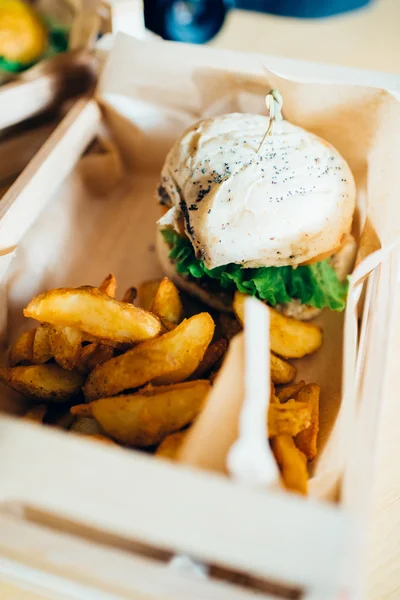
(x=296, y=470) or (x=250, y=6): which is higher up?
(x=250, y=6)

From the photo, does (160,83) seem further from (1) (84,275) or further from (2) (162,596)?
(2) (162,596)

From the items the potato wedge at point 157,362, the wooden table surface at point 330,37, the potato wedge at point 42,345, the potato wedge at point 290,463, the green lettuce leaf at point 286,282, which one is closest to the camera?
the potato wedge at point 290,463

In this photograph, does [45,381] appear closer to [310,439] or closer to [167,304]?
[167,304]

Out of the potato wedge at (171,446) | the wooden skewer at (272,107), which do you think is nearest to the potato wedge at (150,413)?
the potato wedge at (171,446)

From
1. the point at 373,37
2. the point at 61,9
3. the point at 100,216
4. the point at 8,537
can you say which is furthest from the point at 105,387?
the point at 373,37

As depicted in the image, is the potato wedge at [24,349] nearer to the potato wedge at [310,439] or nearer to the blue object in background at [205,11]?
the potato wedge at [310,439]

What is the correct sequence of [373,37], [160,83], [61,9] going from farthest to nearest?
[373,37]
[61,9]
[160,83]
